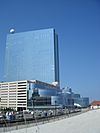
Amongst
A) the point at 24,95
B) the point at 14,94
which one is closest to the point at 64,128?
the point at 24,95

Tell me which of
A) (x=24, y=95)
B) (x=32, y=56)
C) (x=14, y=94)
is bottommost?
(x=24, y=95)

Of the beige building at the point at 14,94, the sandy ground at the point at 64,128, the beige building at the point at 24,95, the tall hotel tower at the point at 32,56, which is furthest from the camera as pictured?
the tall hotel tower at the point at 32,56

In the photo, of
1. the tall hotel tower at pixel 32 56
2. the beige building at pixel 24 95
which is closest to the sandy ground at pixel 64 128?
the beige building at pixel 24 95

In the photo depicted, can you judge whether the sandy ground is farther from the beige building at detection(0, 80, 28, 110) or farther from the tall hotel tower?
the tall hotel tower

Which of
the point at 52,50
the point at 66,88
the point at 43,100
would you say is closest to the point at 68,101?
the point at 66,88

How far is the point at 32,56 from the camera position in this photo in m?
139

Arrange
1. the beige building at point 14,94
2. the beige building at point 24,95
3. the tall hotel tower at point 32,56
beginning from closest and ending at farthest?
the beige building at point 24,95 → the beige building at point 14,94 → the tall hotel tower at point 32,56

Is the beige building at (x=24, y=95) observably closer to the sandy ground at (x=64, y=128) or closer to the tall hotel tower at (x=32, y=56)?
the tall hotel tower at (x=32, y=56)

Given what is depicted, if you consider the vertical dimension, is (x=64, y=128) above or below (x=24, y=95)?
below

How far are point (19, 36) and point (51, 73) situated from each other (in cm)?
2880

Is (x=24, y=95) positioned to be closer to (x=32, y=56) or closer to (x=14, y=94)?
(x=14, y=94)

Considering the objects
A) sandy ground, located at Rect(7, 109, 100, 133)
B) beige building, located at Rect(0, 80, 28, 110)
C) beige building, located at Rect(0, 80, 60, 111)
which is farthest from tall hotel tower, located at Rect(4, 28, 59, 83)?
sandy ground, located at Rect(7, 109, 100, 133)

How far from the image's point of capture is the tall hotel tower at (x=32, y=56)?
13525 cm

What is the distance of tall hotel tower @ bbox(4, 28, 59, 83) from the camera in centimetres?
13525
